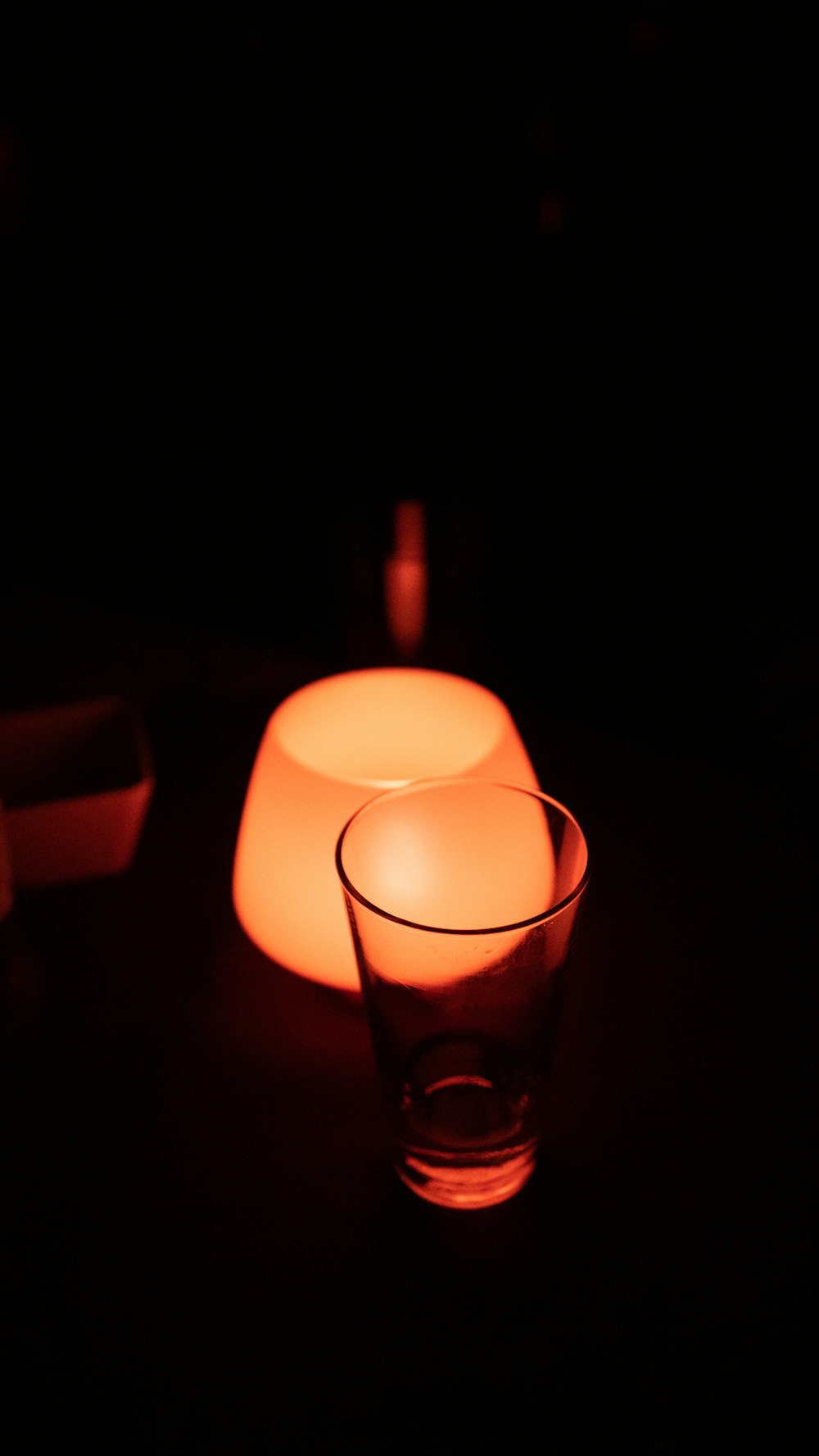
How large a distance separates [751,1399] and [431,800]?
326 millimetres

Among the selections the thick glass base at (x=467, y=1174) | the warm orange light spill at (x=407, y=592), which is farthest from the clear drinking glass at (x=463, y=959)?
the warm orange light spill at (x=407, y=592)

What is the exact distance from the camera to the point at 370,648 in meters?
1.00

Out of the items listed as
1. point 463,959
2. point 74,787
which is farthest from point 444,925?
point 74,787

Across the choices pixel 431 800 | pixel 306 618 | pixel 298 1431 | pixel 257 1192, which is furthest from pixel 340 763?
pixel 306 618

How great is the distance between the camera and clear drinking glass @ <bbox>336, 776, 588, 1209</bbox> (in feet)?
1.73

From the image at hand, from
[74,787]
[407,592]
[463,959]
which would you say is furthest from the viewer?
[407,592]

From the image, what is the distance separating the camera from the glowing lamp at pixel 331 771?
63 centimetres

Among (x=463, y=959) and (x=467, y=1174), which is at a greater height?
(x=463, y=959)

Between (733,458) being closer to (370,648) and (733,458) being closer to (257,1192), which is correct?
(370,648)

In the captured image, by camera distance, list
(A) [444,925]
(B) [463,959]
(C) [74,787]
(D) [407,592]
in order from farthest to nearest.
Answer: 1. (D) [407,592]
2. (C) [74,787]
3. (A) [444,925]
4. (B) [463,959]

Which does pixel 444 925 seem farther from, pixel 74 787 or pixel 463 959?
pixel 74 787

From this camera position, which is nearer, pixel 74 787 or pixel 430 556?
pixel 74 787

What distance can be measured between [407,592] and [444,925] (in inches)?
16.5

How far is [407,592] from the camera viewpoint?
98cm
